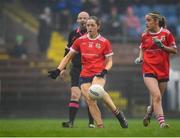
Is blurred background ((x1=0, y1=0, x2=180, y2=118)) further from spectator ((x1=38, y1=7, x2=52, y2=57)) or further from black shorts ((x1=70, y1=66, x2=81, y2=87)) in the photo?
black shorts ((x1=70, y1=66, x2=81, y2=87))

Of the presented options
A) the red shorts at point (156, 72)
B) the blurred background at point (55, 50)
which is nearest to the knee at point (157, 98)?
the red shorts at point (156, 72)

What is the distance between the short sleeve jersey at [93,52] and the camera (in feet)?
47.0

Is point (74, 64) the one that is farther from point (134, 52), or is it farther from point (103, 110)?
point (134, 52)

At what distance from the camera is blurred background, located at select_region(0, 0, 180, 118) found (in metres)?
27.9

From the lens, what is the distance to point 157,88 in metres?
14.2

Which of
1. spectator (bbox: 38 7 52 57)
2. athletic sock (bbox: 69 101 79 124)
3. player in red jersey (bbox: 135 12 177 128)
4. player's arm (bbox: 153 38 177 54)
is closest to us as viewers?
player's arm (bbox: 153 38 177 54)

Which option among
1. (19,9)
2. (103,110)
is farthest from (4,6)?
(103,110)

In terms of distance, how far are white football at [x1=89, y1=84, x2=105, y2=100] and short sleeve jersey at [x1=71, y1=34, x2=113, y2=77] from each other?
2.28 feet

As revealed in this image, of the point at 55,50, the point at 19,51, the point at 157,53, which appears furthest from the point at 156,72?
the point at 55,50

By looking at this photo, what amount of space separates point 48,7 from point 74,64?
1754 cm

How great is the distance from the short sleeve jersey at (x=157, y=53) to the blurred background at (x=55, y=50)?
11736 mm

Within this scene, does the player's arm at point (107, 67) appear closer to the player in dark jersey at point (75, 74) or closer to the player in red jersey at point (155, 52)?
the player in red jersey at point (155, 52)

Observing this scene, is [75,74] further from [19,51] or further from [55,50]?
[55,50]

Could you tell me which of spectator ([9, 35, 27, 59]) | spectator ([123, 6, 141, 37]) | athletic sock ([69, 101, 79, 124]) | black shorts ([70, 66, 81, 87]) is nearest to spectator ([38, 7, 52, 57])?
spectator ([9, 35, 27, 59])
